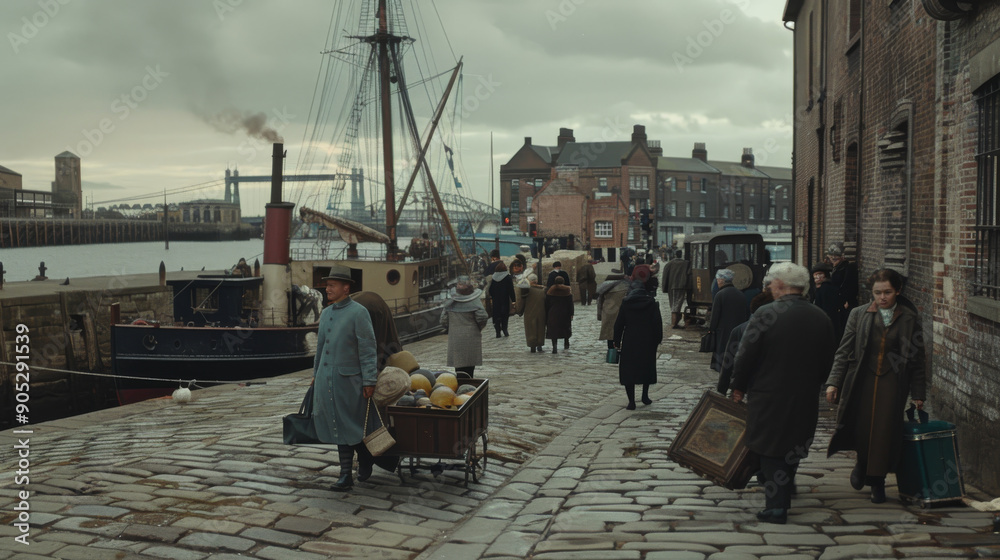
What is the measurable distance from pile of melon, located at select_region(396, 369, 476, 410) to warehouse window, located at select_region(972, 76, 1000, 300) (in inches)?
165

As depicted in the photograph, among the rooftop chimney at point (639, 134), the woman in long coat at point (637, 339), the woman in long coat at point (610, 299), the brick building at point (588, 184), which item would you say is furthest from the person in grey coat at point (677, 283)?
the rooftop chimney at point (639, 134)

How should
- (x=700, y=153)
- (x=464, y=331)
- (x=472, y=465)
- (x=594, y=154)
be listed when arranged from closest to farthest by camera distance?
(x=472, y=465) < (x=464, y=331) < (x=594, y=154) < (x=700, y=153)

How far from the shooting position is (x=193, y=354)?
62.0 feet

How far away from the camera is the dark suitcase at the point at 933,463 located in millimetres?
5645

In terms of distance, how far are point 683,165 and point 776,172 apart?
18786 millimetres

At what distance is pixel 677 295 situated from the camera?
66.2 ft

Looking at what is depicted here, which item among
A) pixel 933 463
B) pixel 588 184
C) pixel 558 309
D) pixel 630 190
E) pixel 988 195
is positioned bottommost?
pixel 933 463

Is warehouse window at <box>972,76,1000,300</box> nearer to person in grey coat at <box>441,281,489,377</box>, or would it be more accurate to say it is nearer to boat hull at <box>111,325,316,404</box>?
person in grey coat at <box>441,281,489,377</box>

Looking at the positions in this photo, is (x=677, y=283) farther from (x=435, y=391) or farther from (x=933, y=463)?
(x=933, y=463)

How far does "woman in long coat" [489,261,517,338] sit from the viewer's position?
16750mm

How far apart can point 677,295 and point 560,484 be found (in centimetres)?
1389

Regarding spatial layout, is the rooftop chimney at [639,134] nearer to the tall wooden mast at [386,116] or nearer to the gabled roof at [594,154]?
the gabled roof at [594,154]

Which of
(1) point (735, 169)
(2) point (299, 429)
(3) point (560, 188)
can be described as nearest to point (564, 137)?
(3) point (560, 188)

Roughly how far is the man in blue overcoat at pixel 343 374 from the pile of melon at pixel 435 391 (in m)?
0.35
